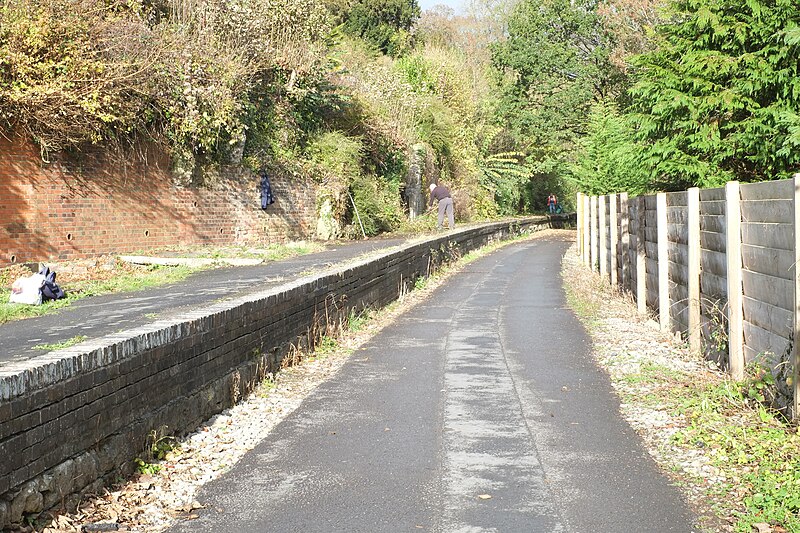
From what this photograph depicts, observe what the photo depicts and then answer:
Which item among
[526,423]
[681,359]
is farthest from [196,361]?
[681,359]

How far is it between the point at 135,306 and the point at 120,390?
6.01 metres

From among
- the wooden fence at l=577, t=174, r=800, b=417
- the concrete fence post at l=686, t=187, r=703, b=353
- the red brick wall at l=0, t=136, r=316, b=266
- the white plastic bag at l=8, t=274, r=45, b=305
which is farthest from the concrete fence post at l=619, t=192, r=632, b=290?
the red brick wall at l=0, t=136, r=316, b=266

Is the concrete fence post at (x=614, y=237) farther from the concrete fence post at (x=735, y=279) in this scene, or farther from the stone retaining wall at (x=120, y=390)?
the concrete fence post at (x=735, y=279)

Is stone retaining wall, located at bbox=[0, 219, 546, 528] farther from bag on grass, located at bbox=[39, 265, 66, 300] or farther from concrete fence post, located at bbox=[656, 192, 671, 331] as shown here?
concrete fence post, located at bbox=[656, 192, 671, 331]

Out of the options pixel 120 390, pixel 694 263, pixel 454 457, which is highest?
pixel 694 263

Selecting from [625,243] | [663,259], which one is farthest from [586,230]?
[663,259]

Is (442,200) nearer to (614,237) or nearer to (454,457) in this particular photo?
(614,237)

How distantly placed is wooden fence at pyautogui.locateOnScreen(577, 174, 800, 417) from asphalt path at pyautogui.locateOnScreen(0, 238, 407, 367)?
196 inches

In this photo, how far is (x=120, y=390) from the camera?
5.74 m

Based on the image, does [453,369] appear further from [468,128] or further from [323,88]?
[468,128]

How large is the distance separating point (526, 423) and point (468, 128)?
41.5 meters

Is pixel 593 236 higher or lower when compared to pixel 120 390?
higher

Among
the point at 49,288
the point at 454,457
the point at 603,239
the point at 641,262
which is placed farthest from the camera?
the point at 603,239

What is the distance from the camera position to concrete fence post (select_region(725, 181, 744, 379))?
8.16 metres
